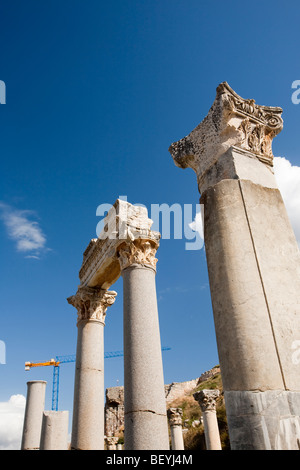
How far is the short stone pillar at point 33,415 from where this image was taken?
50.7 ft

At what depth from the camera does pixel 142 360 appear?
7.77 meters

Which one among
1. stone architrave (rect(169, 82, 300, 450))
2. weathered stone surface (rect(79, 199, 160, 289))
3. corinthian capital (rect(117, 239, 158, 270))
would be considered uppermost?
weathered stone surface (rect(79, 199, 160, 289))

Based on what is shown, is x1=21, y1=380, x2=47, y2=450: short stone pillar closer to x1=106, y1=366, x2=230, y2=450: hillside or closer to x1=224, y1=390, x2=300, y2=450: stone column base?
x1=106, y1=366, x2=230, y2=450: hillside

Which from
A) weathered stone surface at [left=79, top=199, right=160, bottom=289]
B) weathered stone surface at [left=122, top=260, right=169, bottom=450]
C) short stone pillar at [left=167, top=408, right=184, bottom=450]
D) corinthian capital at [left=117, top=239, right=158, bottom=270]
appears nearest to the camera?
weathered stone surface at [left=122, top=260, right=169, bottom=450]

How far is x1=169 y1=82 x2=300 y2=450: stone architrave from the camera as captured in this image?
9.55ft

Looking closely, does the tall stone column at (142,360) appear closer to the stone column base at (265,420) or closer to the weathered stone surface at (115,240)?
the weathered stone surface at (115,240)

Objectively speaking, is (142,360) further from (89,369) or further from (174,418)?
(174,418)

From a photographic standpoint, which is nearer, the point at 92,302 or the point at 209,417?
the point at 92,302

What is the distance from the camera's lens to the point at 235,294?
3383mm

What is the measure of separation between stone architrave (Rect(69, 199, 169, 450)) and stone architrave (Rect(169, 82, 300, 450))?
4514 millimetres

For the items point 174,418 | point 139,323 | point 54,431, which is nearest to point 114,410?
point 174,418

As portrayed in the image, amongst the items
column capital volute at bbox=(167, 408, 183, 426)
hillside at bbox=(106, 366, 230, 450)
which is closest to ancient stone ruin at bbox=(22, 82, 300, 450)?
column capital volute at bbox=(167, 408, 183, 426)

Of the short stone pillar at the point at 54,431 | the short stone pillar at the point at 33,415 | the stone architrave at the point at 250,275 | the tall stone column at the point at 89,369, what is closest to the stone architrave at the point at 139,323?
the tall stone column at the point at 89,369

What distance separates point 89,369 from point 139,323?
403 centimetres
